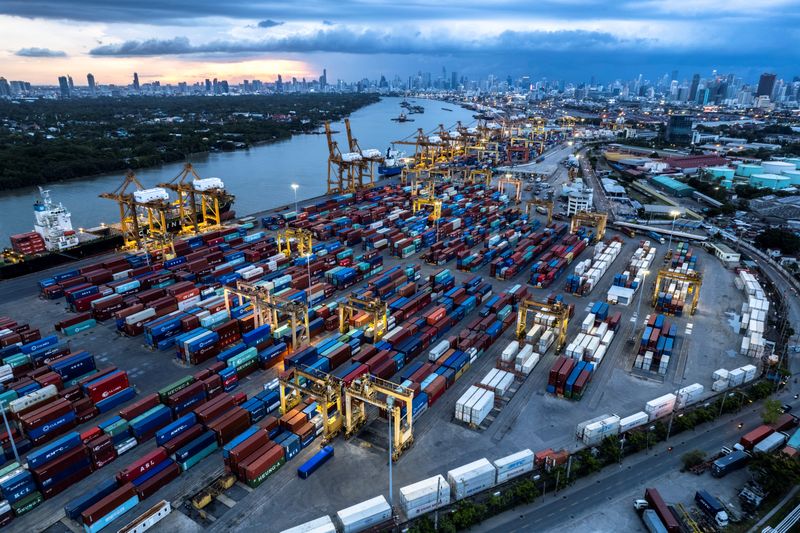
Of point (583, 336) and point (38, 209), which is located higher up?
point (38, 209)

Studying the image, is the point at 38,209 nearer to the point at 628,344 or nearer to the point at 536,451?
the point at 536,451

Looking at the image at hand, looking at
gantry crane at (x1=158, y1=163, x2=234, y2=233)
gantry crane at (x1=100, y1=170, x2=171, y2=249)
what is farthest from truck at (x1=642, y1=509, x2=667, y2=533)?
gantry crane at (x1=158, y1=163, x2=234, y2=233)

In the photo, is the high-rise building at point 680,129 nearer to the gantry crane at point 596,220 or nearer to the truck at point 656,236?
the truck at point 656,236

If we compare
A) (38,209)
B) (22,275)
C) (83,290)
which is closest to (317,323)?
(83,290)

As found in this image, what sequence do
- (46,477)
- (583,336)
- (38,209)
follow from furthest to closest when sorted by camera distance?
(38,209)
(583,336)
(46,477)

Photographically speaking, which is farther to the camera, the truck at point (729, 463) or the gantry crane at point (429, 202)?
the gantry crane at point (429, 202)

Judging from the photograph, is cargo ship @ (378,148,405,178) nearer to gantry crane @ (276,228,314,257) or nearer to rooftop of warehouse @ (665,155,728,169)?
gantry crane @ (276,228,314,257)

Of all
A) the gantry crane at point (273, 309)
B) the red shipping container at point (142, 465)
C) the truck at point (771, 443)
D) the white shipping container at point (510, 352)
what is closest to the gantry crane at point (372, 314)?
the gantry crane at point (273, 309)
